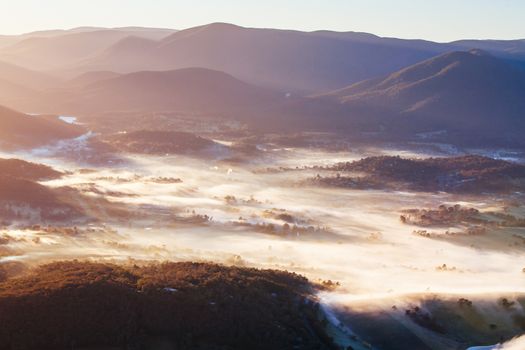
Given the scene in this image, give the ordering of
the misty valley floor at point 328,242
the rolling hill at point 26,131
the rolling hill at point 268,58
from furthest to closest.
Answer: the rolling hill at point 268,58, the rolling hill at point 26,131, the misty valley floor at point 328,242

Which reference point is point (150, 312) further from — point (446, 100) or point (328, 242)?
point (446, 100)

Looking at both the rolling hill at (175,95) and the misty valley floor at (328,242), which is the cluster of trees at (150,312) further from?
the rolling hill at (175,95)

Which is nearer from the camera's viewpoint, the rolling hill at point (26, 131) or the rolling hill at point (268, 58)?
the rolling hill at point (26, 131)

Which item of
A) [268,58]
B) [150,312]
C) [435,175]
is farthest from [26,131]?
[268,58]

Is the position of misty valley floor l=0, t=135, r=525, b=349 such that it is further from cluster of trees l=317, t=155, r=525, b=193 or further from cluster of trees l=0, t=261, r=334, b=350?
cluster of trees l=317, t=155, r=525, b=193

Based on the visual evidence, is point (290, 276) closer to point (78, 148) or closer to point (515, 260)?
point (515, 260)

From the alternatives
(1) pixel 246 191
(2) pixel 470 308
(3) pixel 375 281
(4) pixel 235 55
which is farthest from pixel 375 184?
(4) pixel 235 55

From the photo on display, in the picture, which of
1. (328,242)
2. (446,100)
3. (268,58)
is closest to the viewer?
(328,242)

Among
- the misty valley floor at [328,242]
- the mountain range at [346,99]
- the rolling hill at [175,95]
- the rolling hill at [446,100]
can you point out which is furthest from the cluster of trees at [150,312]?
the rolling hill at [175,95]

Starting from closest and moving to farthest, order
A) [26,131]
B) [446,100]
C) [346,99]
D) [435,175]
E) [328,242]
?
1. [328,242]
2. [435,175]
3. [26,131]
4. [446,100]
5. [346,99]
